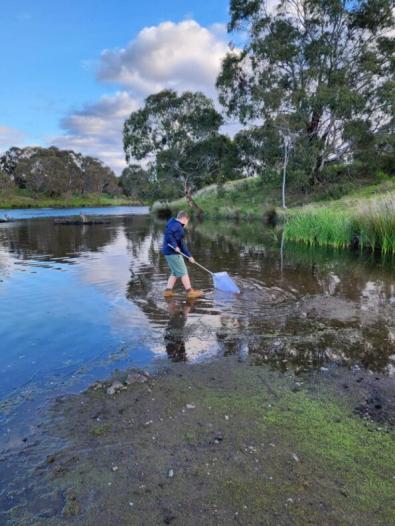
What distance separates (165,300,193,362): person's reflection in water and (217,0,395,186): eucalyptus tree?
27.7 meters

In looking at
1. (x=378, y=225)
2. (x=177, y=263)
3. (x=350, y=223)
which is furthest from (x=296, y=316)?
(x=350, y=223)

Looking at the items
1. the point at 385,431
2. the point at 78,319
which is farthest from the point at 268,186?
the point at 385,431

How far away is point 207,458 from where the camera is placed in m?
3.45

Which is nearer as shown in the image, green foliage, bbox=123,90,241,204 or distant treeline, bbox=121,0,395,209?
distant treeline, bbox=121,0,395,209

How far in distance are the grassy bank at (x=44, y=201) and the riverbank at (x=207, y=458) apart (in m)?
83.2

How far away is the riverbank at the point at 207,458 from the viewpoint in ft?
9.44

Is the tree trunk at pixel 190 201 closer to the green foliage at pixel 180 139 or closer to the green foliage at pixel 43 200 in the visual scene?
the green foliage at pixel 180 139

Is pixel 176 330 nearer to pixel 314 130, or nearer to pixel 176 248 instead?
pixel 176 248

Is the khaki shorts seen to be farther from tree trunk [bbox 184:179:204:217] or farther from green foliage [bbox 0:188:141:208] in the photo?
green foliage [bbox 0:188:141:208]

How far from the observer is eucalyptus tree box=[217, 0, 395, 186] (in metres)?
31.0

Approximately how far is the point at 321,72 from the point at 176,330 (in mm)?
32874

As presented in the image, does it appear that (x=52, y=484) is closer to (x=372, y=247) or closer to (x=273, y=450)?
(x=273, y=450)

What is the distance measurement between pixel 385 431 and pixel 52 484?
10.7ft

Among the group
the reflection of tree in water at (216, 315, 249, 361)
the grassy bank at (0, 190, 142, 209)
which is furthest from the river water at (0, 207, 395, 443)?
the grassy bank at (0, 190, 142, 209)
